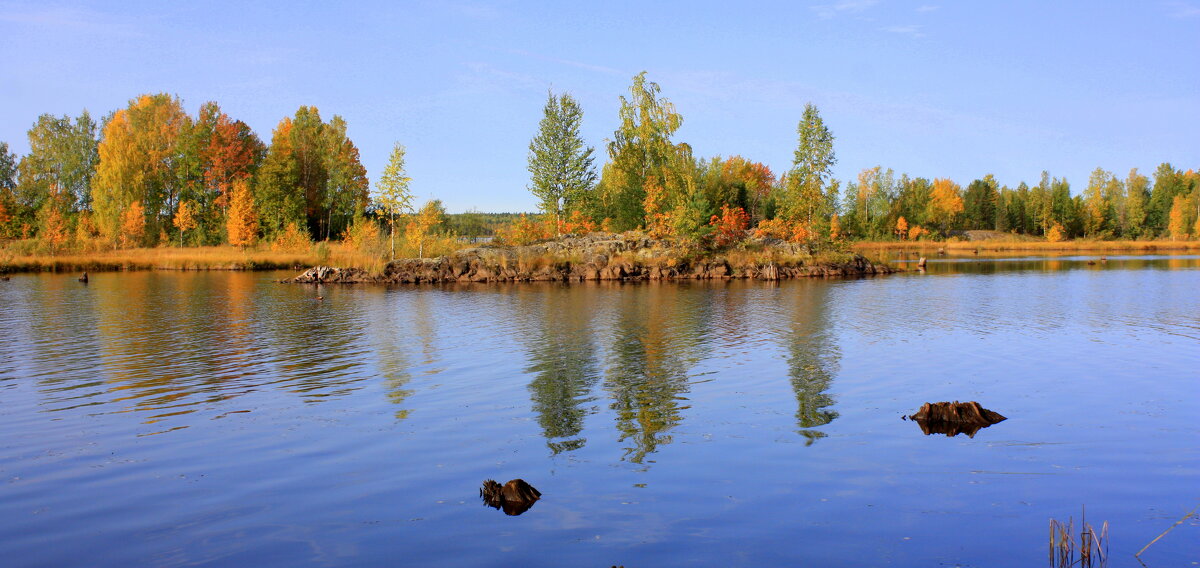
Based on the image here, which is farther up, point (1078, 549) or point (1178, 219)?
point (1178, 219)

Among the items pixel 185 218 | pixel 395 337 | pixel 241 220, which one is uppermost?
pixel 185 218

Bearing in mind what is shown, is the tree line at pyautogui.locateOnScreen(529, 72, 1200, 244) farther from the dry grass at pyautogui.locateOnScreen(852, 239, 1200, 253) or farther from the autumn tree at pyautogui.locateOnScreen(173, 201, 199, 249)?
the autumn tree at pyautogui.locateOnScreen(173, 201, 199, 249)

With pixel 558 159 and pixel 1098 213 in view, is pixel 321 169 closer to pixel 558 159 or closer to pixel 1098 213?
pixel 558 159

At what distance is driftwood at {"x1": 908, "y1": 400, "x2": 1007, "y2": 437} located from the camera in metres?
11.6

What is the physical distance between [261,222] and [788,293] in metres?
57.5

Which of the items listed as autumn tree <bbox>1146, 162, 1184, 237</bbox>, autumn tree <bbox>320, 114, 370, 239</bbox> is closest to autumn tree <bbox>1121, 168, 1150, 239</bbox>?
autumn tree <bbox>1146, 162, 1184, 237</bbox>

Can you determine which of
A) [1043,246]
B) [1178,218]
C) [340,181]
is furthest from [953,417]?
[1178,218]

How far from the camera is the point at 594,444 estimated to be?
10984 mm

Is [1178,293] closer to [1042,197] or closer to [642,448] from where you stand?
[642,448]

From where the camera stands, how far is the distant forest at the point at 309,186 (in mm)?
63781

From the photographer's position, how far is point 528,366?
17.8m

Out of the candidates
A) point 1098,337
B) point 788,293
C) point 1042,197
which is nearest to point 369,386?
point 1098,337

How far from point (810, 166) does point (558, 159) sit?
20.2 m

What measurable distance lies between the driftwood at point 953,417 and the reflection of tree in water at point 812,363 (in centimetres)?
137
